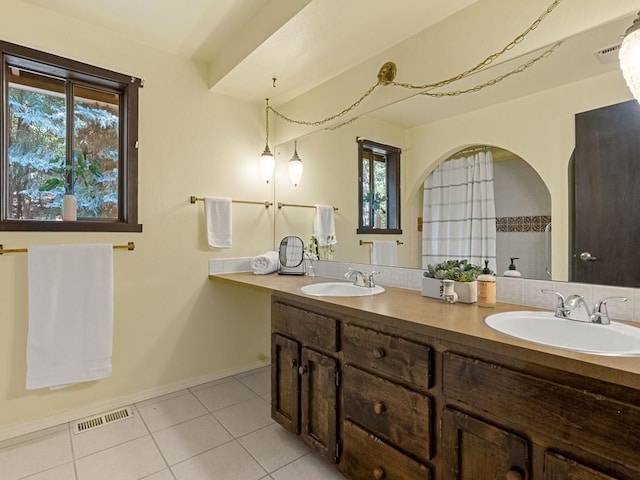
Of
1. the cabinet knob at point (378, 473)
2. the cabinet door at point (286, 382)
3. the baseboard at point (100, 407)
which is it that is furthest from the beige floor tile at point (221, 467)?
the baseboard at point (100, 407)

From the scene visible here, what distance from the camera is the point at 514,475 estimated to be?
2.99ft

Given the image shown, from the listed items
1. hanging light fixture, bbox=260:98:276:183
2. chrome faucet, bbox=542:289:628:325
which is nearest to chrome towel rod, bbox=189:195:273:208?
hanging light fixture, bbox=260:98:276:183

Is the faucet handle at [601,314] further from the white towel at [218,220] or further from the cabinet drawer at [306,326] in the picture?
the white towel at [218,220]

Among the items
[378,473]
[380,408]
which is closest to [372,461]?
[378,473]

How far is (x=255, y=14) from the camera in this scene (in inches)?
77.0

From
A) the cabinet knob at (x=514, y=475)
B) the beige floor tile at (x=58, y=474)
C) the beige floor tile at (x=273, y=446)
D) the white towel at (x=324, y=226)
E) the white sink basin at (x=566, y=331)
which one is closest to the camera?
the cabinet knob at (x=514, y=475)

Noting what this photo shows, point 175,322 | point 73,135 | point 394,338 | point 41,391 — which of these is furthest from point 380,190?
point 41,391

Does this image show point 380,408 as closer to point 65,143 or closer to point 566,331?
point 566,331

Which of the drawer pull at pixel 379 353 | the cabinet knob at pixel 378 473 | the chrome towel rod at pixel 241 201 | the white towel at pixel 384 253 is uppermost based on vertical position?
the chrome towel rod at pixel 241 201

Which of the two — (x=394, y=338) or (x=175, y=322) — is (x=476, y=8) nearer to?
(x=394, y=338)

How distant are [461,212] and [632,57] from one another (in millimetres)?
849

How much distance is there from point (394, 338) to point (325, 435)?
2.18ft

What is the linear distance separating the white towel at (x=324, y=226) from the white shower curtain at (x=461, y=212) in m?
0.76

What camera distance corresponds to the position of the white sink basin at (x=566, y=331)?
→ 3.37ft
